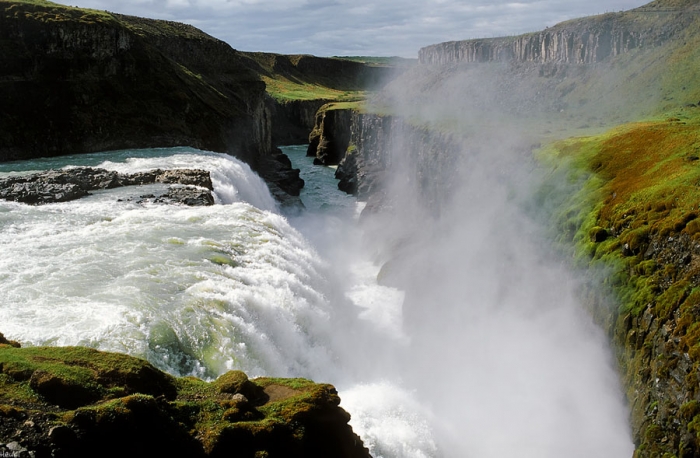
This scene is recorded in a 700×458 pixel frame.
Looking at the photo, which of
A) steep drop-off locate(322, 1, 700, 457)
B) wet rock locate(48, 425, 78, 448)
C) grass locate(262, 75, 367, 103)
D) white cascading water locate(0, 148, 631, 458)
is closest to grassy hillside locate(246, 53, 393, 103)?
grass locate(262, 75, 367, 103)

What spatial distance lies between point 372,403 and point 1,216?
22.0 m

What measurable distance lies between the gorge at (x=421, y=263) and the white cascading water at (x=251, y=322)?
4.3 inches

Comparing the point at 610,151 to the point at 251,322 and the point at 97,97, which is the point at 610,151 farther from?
the point at 97,97

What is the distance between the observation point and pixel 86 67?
6150 centimetres

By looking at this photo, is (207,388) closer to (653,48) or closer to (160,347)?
(160,347)

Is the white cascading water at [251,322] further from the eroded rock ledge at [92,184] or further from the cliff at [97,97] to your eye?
the cliff at [97,97]

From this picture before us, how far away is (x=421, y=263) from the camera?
125 feet

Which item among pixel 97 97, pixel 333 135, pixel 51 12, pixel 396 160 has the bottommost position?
pixel 396 160

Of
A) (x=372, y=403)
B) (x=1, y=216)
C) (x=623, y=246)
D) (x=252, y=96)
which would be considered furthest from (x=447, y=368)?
(x=252, y=96)

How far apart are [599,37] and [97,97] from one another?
202 feet

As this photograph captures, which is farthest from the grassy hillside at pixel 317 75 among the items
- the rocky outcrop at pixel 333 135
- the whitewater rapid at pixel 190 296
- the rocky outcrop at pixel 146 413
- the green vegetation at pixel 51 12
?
the rocky outcrop at pixel 146 413

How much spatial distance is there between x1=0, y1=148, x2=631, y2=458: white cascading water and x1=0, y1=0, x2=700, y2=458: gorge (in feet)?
0.36

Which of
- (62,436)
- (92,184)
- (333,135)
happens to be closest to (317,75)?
(333,135)

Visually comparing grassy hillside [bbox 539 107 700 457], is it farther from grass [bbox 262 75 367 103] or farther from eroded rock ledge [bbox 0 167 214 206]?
grass [bbox 262 75 367 103]
